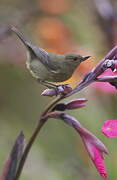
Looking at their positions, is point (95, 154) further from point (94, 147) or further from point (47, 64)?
point (47, 64)

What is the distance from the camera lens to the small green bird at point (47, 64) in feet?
4.88

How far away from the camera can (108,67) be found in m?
1.20

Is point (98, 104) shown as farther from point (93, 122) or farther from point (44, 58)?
point (44, 58)

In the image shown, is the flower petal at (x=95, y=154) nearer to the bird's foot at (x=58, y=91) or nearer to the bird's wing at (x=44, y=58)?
the bird's foot at (x=58, y=91)

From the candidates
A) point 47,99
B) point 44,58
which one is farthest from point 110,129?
point 47,99

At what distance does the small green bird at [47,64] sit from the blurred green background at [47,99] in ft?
1.07

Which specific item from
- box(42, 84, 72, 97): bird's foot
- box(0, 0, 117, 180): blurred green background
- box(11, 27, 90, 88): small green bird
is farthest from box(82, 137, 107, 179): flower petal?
box(0, 0, 117, 180): blurred green background

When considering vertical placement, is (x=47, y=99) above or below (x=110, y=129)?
below

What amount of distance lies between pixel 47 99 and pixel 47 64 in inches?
53.2

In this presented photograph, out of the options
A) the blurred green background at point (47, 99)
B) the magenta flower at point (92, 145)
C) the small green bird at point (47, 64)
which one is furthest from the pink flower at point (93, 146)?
the blurred green background at point (47, 99)

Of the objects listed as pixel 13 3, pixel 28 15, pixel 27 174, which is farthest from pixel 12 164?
pixel 13 3

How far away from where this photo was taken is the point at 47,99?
2.85 m

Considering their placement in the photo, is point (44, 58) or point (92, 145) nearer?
point (92, 145)

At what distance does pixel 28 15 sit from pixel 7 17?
332mm
